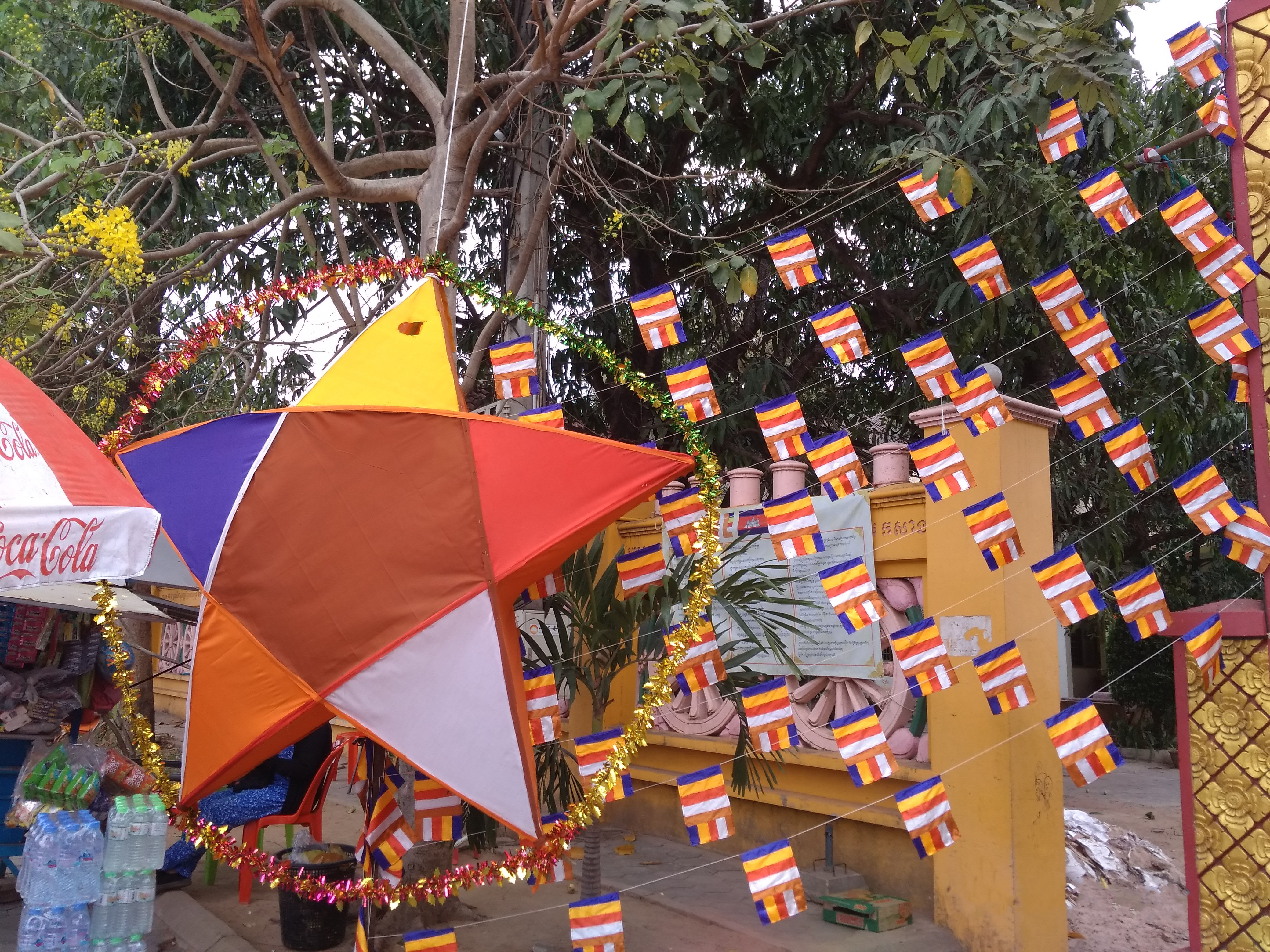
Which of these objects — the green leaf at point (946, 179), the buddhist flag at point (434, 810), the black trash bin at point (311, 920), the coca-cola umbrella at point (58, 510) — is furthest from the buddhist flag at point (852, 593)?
the black trash bin at point (311, 920)

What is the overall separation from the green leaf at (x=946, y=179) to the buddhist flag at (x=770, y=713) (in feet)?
8.02

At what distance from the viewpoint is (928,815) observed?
4301mm

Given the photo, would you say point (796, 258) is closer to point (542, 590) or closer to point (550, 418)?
point (550, 418)

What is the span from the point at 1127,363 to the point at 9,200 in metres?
8.77

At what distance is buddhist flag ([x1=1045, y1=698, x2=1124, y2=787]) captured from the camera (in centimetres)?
420

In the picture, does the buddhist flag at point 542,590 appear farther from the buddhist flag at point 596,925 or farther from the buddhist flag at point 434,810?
the buddhist flag at point 596,925

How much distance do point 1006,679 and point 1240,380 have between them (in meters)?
1.82

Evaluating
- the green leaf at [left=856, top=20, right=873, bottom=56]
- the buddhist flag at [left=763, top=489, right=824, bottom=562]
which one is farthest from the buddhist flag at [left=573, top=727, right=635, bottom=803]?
the green leaf at [left=856, top=20, right=873, bottom=56]

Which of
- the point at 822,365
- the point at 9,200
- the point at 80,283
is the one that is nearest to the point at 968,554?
the point at 822,365

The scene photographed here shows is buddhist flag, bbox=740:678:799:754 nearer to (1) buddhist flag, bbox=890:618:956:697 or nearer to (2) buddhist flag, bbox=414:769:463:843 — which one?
(1) buddhist flag, bbox=890:618:956:697

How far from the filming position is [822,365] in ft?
33.9

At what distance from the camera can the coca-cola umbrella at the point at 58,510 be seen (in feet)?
11.3

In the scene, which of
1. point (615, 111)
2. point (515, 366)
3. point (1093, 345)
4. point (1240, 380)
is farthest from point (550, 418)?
point (1240, 380)

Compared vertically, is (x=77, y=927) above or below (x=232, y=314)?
below
